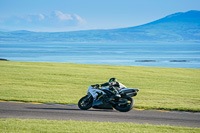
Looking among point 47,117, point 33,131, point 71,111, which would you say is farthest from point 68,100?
point 33,131

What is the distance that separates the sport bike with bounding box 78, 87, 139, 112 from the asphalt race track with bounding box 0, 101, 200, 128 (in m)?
0.22

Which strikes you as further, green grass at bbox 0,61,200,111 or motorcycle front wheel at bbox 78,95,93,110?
green grass at bbox 0,61,200,111

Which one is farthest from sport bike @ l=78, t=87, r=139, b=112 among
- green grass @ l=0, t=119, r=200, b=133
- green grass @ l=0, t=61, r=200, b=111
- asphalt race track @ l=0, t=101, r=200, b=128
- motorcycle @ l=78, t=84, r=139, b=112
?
green grass @ l=0, t=119, r=200, b=133

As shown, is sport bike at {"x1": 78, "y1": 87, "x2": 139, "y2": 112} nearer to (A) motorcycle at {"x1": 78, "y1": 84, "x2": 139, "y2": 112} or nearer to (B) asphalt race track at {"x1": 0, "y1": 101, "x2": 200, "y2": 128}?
(A) motorcycle at {"x1": 78, "y1": 84, "x2": 139, "y2": 112}

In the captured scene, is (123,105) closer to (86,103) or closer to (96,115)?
(96,115)

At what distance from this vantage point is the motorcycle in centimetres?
1227

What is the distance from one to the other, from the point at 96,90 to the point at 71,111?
1.32 meters

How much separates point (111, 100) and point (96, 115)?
1.09m

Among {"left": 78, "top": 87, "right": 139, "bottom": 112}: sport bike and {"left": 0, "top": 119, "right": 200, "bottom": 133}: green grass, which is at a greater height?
{"left": 78, "top": 87, "right": 139, "bottom": 112}: sport bike

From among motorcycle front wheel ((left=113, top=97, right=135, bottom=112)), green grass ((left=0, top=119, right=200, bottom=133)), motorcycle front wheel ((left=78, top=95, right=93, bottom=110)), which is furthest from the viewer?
motorcycle front wheel ((left=78, top=95, right=93, bottom=110))

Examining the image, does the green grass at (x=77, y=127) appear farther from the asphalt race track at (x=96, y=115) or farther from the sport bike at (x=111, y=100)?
the sport bike at (x=111, y=100)

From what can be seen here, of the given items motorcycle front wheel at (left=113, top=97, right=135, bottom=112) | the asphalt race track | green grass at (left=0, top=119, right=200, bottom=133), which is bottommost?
green grass at (left=0, top=119, right=200, bottom=133)

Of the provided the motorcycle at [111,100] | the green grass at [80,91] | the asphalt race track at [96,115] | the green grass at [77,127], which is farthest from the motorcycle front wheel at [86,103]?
the green grass at [77,127]

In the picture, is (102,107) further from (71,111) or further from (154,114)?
(154,114)
